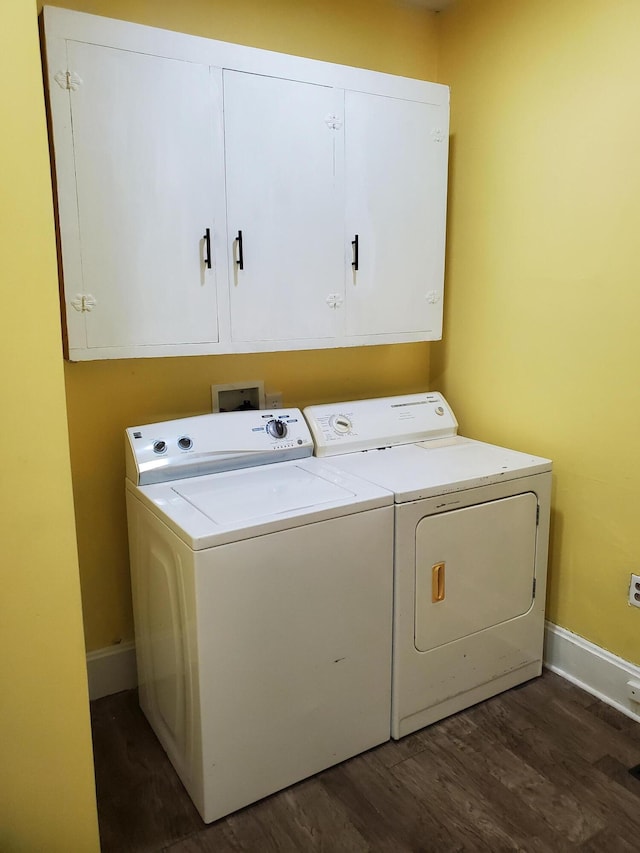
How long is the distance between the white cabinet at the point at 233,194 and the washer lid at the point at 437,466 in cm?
41

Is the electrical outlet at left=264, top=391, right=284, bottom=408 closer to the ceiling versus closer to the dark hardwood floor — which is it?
the dark hardwood floor

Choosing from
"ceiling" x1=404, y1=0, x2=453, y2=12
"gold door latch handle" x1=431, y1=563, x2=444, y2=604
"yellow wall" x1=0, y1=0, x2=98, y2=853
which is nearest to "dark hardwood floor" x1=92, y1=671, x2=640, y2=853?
"yellow wall" x1=0, y1=0, x2=98, y2=853

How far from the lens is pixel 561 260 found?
2180 mm

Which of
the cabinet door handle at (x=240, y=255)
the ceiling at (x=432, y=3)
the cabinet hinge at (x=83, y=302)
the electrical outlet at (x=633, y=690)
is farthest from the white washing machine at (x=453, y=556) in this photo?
the ceiling at (x=432, y=3)

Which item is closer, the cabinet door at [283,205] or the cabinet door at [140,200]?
the cabinet door at [140,200]

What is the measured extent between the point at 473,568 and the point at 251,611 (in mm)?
777

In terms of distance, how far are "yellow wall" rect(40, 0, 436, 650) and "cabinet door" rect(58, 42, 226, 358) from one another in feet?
1.03

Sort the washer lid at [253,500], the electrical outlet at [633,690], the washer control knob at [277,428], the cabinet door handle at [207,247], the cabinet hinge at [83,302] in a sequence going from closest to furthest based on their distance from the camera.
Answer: the washer lid at [253,500] → the cabinet hinge at [83,302] → the cabinet door handle at [207,247] → the electrical outlet at [633,690] → the washer control knob at [277,428]

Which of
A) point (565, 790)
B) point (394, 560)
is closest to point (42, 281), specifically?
point (394, 560)

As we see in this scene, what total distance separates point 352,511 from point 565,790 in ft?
3.20

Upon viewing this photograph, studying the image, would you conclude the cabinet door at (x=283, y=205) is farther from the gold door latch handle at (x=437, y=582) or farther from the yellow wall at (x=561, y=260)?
the gold door latch handle at (x=437, y=582)

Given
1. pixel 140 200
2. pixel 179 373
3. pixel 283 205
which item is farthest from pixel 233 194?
pixel 179 373

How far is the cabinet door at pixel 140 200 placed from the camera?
1.71m

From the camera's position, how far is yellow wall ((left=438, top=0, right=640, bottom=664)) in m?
1.99
